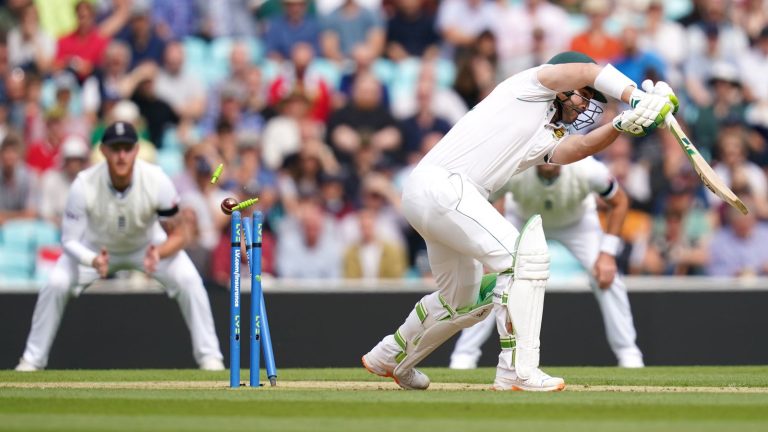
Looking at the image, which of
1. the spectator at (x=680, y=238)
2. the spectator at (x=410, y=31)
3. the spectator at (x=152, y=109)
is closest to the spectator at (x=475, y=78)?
the spectator at (x=410, y=31)

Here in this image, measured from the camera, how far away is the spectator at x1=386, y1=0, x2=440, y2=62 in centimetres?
1695

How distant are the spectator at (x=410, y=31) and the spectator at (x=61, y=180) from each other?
4161 mm

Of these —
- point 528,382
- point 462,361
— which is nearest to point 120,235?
point 462,361

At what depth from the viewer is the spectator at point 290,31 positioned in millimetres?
16906

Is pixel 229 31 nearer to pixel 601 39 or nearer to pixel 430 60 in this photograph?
pixel 430 60

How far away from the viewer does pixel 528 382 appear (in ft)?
26.0

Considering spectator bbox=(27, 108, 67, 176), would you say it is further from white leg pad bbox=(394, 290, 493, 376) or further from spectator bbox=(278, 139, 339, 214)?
white leg pad bbox=(394, 290, 493, 376)

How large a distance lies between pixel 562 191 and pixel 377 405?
4539 mm

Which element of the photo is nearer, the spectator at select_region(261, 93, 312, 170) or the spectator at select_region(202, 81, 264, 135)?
the spectator at select_region(261, 93, 312, 170)

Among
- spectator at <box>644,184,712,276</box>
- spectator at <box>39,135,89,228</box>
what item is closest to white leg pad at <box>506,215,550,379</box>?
spectator at <box>644,184,712,276</box>

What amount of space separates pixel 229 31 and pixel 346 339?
5685 millimetres

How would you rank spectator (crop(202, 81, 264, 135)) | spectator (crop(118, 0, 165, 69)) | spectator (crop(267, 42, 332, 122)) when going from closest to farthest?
spectator (crop(202, 81, 264, 135)) < spectator (crop(267, 42, 332, 122)) < spectator (crop(118, 0, 165, 69))

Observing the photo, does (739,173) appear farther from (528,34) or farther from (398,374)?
(398,374)

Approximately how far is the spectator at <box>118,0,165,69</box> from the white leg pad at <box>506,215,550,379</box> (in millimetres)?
9542
